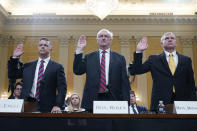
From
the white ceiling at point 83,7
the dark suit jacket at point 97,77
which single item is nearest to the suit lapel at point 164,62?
the dark suit jacket at point 97,77

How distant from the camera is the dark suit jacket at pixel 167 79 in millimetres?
2863

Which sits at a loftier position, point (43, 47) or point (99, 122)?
point (43, 47)

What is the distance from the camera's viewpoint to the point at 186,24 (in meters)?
13.1

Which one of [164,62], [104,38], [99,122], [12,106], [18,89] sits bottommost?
[99,122]

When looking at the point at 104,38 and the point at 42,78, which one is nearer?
the point at 42,78

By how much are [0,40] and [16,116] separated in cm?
1222

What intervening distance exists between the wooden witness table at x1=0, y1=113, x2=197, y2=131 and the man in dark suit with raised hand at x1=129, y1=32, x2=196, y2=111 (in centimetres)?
101

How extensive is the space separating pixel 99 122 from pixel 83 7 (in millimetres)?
12066

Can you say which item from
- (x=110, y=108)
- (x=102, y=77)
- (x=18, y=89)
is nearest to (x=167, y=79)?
(x=102, y=77)

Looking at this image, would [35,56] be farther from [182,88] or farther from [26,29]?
[182,88]

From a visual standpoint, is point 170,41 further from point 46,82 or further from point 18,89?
point 18,89

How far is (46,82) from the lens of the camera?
294 cm

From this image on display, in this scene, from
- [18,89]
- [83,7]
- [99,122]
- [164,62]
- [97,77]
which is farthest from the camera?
Result: [83,7]

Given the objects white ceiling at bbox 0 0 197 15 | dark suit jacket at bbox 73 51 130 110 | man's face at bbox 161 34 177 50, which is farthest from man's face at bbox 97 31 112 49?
white ceiling at bbox 0 0 197 15
